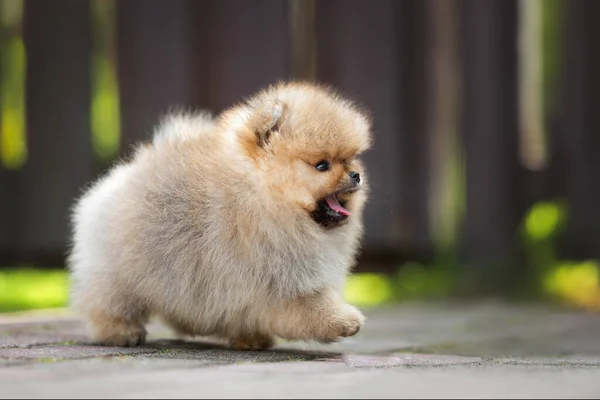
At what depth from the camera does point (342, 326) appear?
2873 millimetres

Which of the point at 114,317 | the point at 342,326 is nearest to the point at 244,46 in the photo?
the point at 114,317

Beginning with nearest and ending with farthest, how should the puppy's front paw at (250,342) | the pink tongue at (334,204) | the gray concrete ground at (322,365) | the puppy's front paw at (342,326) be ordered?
the gray concrete ground at (322,365) < the puppy's front paw at (342,326) < the pink tongue at (334,204) < the puppy's front paw at (250,342)

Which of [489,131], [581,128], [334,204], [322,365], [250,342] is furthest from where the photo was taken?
[489,131]

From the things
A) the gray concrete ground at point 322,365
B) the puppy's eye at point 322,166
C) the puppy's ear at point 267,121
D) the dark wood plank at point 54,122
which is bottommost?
the gray concrete ground at point 322,365

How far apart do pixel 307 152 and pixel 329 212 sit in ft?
0.73

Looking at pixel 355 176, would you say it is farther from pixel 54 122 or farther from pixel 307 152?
pixel 54 122

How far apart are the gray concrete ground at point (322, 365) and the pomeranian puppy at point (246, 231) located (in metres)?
0.13

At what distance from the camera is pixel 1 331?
3527mm

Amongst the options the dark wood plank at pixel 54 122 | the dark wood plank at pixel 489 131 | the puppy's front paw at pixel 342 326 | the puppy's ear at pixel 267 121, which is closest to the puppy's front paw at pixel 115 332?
the puppy's front paw at pixel 342 326

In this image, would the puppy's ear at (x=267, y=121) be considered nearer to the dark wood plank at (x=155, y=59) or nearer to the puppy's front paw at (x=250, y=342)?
the puppy's front paw at (x=250, y=342)

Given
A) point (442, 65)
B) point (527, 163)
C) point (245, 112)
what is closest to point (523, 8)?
point (442, 65)

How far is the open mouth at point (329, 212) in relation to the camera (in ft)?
9.75

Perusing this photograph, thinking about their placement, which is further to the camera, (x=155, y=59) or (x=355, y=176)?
(x=155, y=59)

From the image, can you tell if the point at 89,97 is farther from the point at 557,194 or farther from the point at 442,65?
the point at 557,194
